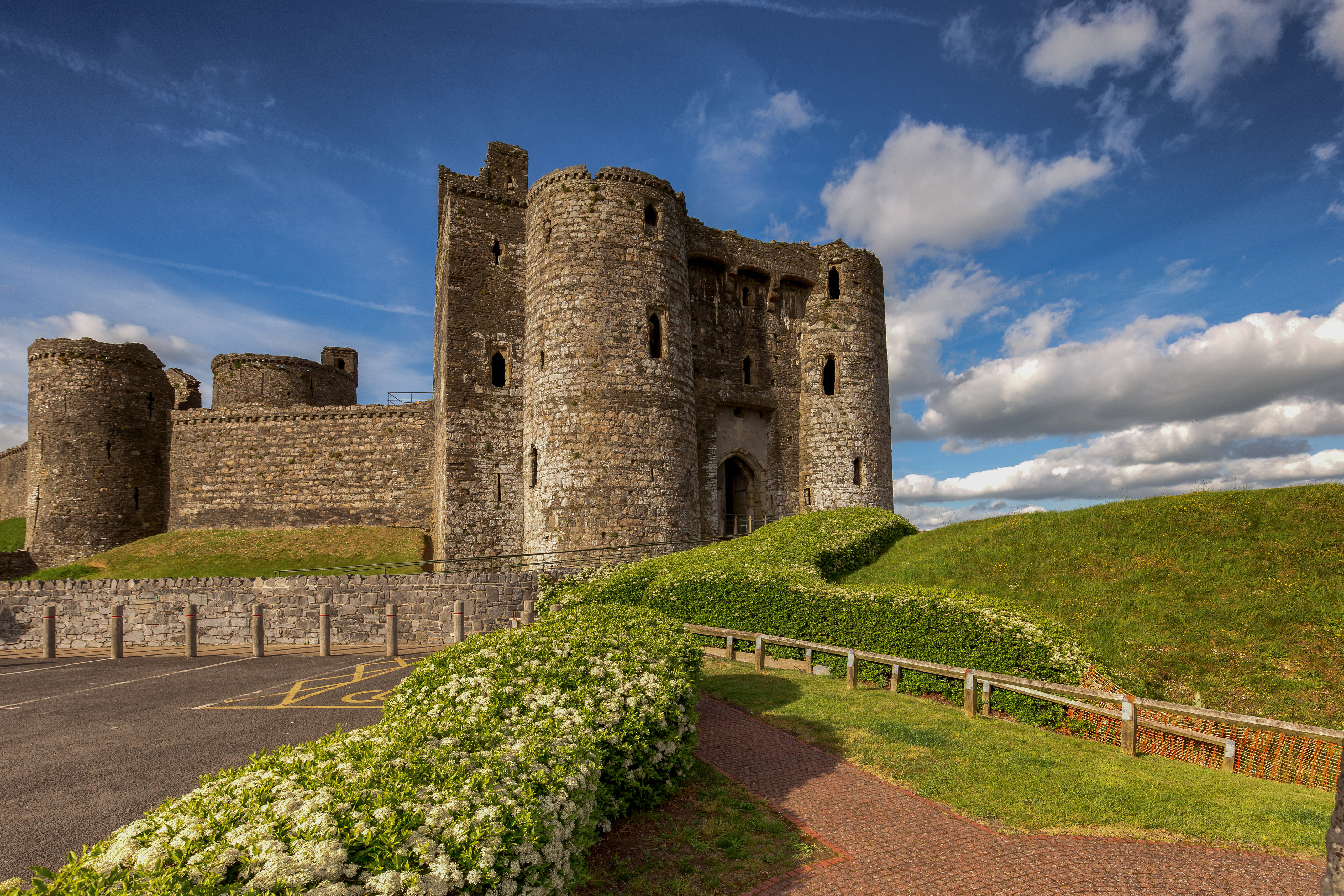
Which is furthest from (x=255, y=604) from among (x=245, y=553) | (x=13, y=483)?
(x=13, y=483)

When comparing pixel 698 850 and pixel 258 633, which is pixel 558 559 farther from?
pixel 698 850

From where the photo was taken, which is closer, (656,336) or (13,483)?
(656,336)

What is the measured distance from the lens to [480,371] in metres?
23.9

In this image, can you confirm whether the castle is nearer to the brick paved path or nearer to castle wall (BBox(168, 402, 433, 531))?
castle wall (BBox(168, 402, 433, 531))

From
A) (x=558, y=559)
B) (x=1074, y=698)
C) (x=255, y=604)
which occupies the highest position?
(x=558, y=559)

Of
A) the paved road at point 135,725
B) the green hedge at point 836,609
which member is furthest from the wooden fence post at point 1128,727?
the paved road at point 135,725

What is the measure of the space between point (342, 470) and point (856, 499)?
22135 millimetres

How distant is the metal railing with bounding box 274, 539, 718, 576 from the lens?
1998cm

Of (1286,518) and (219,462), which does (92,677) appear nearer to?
(219,462)

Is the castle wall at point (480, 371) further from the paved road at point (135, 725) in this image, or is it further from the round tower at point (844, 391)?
the round tower at point (844, 391)

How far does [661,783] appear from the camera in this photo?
6.28 meters

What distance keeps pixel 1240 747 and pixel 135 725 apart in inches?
598

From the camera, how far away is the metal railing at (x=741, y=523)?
27.1 metres

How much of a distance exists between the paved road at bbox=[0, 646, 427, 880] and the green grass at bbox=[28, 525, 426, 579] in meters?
10.5
